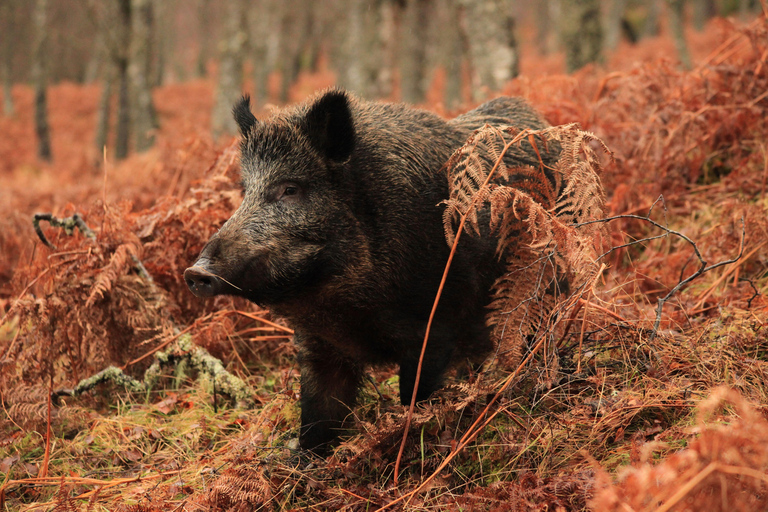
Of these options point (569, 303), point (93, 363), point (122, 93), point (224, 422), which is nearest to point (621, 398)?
point (569, 303)

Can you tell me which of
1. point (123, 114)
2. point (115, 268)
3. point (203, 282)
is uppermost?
point (203, 282)

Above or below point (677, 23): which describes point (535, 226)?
below

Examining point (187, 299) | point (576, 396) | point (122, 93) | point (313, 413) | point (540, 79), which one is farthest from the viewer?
point (122, 93)

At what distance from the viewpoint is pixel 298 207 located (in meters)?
3.48

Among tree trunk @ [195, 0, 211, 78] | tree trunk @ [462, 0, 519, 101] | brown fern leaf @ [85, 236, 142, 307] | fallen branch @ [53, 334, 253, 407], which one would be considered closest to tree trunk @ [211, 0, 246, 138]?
tree trunk @ [462, 0, 519, 101]

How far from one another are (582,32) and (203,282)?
35.3 feet

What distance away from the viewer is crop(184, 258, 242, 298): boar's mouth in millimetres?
2980

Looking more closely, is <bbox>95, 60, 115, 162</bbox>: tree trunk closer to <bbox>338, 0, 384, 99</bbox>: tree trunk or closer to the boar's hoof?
<bbox>338, 0, 384, 99</bbox>: tree trunk

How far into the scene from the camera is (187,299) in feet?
17.1

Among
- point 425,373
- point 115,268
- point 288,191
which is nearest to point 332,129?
point 288,191

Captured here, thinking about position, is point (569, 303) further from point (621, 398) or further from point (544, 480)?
point (544, 480)

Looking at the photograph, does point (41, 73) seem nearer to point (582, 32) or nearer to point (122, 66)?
point (122, 66)

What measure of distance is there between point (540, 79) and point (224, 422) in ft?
15.7

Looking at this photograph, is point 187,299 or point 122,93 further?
point 122,93
